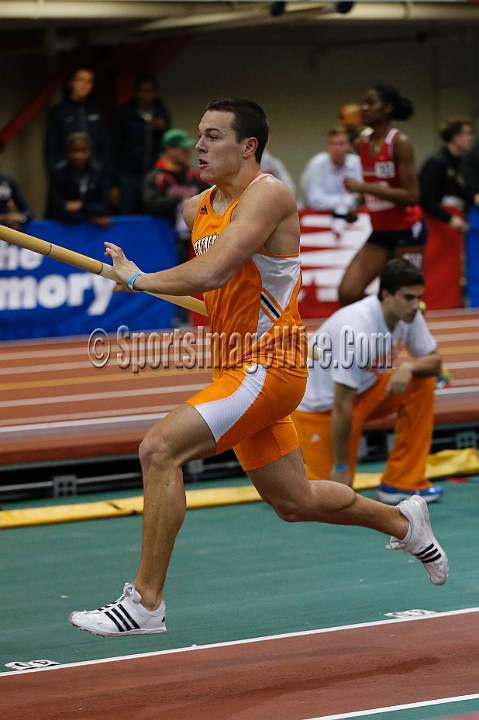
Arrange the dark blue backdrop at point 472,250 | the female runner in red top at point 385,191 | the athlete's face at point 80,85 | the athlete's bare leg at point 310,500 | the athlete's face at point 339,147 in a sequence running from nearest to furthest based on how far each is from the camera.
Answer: the athlete's bare leg at point 310,500, the female runner in red top at point 385,191, the athlete's face at point 80,85, the athlete's face at point 339,147, the dark blue backdrop at point 472,250

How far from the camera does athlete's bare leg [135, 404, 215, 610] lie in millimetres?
3969

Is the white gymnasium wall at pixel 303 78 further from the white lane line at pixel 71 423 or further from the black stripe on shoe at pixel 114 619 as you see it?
the black stripe on shoe at pixel 114 619

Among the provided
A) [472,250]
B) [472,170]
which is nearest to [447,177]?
[472,170]

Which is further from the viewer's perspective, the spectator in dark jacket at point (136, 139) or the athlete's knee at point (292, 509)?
the spectator in dark jacket at point (136, 139)

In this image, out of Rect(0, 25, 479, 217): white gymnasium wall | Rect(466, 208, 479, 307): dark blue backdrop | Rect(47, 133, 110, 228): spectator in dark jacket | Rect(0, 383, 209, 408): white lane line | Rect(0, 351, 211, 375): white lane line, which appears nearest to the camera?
Rect(0, 383, 209, 408): white lane line

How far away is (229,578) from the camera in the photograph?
215 inches

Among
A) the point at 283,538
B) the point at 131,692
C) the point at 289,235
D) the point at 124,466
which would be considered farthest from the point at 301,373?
the point at 124,466

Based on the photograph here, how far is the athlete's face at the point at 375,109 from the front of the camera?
7.75 metres

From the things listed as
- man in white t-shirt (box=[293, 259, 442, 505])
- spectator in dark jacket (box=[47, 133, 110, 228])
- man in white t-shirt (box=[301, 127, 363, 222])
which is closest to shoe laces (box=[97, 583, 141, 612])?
man in white t-shirt (box=[293, 259, 442, 505])

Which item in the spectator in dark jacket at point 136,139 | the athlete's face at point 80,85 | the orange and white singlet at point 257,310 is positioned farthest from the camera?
the spectator in dark jacket at point 136,139

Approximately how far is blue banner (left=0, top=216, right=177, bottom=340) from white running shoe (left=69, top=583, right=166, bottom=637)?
6.79m

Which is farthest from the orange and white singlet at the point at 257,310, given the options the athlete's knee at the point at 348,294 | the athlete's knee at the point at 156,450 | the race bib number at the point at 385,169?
the race bib number at the point at 385,169

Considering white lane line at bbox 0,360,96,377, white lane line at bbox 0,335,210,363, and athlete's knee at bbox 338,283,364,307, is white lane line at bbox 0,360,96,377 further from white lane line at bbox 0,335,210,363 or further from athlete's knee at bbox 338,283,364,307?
athlete's knee at bbox 338,283,364,307

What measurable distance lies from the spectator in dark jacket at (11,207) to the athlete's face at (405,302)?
4982mm
